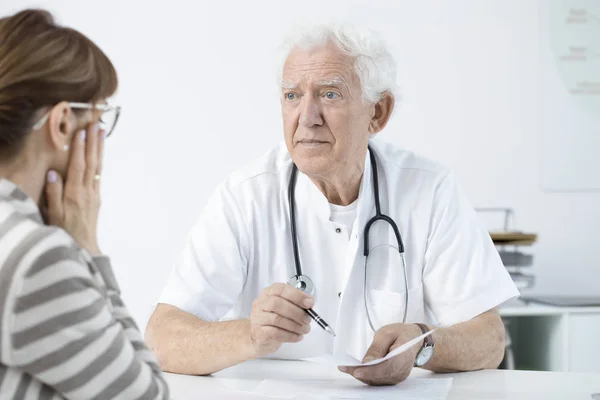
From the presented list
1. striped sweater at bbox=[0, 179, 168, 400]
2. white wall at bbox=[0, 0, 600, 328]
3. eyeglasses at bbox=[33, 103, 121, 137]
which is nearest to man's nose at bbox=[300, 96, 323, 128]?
eyeglasses at bbox=[33, 103, 121, 137]

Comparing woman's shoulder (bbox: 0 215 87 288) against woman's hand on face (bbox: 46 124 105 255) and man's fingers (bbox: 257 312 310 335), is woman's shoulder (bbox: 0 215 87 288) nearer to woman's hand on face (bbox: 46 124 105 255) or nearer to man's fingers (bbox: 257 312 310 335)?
woman's hand on face (bbox: 46 124 105 255)

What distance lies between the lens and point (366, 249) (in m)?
1.91

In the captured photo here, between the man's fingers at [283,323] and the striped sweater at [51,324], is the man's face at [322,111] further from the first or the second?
the striped sweater at [51,324]

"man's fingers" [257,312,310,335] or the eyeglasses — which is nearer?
the eyeglasses

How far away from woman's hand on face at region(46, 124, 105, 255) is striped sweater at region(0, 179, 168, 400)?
0.11 metres

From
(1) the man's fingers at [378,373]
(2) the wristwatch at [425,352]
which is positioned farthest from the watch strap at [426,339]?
(1) the man's fingers at [378,373]

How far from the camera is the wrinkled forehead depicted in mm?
1873

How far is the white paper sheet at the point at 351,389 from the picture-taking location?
1.40 m

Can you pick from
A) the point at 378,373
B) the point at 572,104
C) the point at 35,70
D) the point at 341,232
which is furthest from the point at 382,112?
the point at 572,104

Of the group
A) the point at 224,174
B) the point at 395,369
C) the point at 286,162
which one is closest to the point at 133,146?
the point at 224,174

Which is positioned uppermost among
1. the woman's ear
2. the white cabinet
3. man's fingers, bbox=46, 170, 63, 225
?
the woman's ear

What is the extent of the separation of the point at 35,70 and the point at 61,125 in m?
0.09

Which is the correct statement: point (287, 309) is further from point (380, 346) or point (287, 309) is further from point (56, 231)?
point (56, 231)

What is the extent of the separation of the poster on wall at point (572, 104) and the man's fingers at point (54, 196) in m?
2.73
